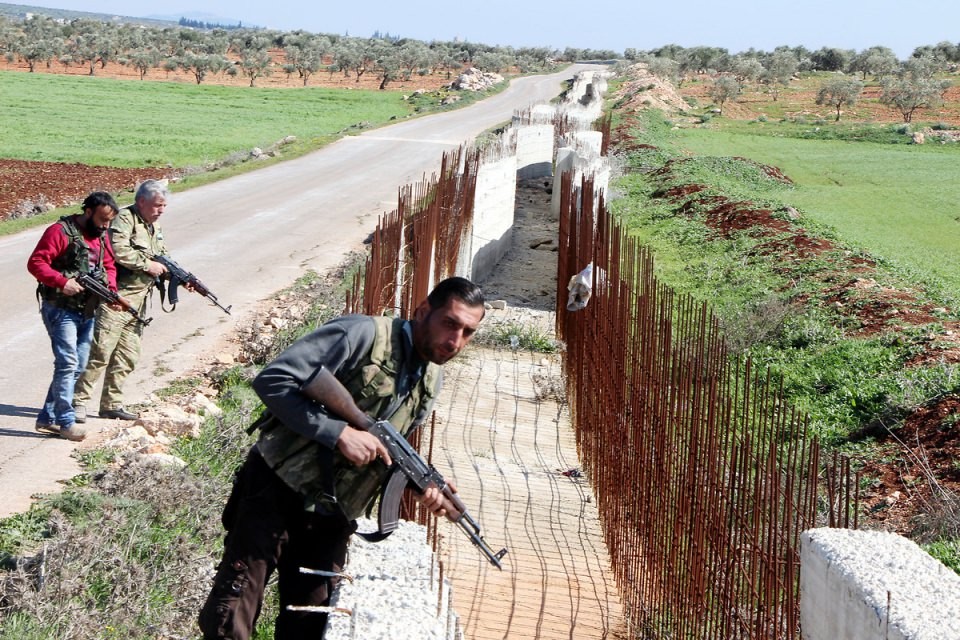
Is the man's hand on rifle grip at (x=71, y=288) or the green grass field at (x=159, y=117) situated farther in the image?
the green grass field at (x=159, y=117)

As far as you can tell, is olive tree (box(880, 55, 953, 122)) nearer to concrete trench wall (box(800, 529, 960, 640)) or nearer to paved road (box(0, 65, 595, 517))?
paved road (box(0, 65, 595, 517))

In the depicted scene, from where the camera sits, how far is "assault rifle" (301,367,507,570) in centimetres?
325

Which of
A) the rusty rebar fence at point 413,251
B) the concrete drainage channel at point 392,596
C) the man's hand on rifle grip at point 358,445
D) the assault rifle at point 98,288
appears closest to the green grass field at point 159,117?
the rusty rebar fence at point 413,251

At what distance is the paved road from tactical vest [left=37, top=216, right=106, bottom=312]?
2.89 ft

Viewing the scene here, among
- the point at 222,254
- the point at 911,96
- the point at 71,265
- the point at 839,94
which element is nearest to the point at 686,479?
the point at 71,265

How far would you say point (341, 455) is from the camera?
3428mm

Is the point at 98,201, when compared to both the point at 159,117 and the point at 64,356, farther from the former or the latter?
the point at 159,117

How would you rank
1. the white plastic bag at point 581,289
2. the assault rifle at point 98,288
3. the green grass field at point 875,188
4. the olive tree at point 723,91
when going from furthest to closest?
the olive tree at point 723,91, the green grass field at point 875,188, the white plastic bag at point 581,289, the assault rifle at point 98,288

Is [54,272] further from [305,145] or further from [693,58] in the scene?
[693,58]

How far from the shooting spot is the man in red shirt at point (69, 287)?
6.62 metres

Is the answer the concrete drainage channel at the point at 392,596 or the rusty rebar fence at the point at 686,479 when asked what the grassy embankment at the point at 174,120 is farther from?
the concrete drainage channel at the point at 392,596

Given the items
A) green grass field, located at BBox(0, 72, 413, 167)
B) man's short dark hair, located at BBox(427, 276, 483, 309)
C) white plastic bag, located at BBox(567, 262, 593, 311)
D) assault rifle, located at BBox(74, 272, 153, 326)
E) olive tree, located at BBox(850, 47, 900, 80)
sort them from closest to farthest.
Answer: man's short dark hair, located at BBox(427, 276, 483, 309)
assault rifle, located at BBox(74, 272, 153, 326)
white plastic bag, located at BBox(567, 262, 593, 311)
green grass field, located at BBox(0, 72, 413, 167)
olive tree, located at BBox(850, 47, 900, 80)

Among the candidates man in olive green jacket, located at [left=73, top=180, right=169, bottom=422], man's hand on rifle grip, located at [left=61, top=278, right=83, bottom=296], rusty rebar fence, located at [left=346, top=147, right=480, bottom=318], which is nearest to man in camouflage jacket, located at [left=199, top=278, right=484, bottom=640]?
rusty rebar fence, located at [left=346, top=147, right=480, bottom=318]

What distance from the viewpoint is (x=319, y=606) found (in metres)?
3.73
